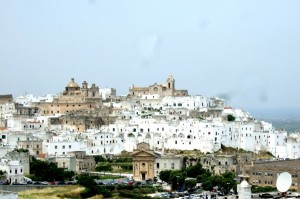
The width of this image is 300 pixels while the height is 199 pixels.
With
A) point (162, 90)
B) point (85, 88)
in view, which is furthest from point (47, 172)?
point (162, 90)

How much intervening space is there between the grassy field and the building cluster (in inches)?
279

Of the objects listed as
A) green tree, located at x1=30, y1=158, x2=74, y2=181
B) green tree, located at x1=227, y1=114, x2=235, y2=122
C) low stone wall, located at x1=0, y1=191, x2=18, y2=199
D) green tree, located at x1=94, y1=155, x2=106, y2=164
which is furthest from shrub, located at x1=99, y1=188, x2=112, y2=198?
green tree, located at x1=227, y1=114, x2=235, y2=122

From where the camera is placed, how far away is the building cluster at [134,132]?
66812 mm

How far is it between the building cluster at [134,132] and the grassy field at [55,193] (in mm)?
7087

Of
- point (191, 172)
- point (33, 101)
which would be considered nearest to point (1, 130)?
point (33, 101)

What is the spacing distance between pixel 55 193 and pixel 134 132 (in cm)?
1994

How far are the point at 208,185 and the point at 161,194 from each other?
11.4ft

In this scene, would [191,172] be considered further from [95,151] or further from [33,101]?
[33,101]

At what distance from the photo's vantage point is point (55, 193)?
55000mm

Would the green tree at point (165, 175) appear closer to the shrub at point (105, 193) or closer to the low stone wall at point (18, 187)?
the shrub at point (105, 193)

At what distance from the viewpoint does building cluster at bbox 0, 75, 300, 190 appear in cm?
6681

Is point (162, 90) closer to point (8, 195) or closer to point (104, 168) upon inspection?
point (104, 168)

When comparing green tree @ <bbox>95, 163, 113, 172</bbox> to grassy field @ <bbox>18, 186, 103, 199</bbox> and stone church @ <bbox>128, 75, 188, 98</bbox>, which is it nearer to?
grassy field @ <bbox>18, 186, 103, 199</bbox>

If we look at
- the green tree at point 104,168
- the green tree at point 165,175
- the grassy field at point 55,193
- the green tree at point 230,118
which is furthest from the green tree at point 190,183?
the green tree at point 230,118
